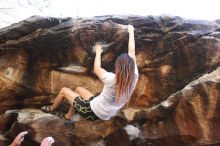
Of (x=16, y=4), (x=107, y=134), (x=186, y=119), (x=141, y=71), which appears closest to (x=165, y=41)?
(x=141, y=71)

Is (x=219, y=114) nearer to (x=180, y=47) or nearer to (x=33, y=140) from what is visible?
(x=180, y=47)

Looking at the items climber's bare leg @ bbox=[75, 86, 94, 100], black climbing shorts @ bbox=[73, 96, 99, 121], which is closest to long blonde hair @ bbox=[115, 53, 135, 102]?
black climbing shorts @ bbox=[73, 96, 99, 121]

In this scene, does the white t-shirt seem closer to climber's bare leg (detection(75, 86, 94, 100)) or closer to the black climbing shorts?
the black climbing shorts

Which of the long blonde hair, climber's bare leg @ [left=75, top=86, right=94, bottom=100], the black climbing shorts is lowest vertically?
the black climbing shorts

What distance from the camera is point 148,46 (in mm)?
7281

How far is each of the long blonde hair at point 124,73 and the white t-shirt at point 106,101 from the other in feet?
0.61

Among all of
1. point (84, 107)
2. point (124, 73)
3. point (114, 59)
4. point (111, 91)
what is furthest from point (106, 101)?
point (114, 59)

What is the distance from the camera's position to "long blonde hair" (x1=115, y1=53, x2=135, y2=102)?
5.47 metres

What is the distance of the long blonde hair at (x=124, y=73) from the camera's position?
5.47 meters

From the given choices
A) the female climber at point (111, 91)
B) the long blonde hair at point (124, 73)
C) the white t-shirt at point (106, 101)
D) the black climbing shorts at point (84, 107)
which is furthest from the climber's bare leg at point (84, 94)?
the long blonde hair at point (124, 73)

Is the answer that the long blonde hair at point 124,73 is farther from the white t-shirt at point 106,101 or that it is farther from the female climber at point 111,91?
the white t-shirt at point 106,101

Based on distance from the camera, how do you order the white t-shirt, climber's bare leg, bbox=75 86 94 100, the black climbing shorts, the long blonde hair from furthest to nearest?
climber's bare leg, bbox=75 86 94 100 < the black climbing shorts < the white t-shirt < the long blonde hair

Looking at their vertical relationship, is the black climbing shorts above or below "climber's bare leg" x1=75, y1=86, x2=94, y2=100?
below

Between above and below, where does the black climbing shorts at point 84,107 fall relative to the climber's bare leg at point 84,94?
below
